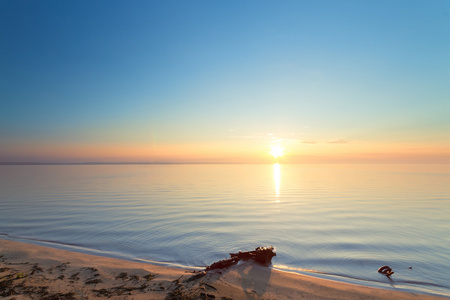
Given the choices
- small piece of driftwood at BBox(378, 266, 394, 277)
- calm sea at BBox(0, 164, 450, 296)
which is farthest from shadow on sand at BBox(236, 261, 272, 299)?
small piece of driftwood at BBox(378, 266, 394, 277)

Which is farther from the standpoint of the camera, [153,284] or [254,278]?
[254,278]

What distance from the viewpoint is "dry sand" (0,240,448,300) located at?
508 centimetres

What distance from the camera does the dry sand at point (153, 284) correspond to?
5.08 metres

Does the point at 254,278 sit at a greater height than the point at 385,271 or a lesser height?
greater

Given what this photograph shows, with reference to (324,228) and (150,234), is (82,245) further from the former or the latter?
(324,228)

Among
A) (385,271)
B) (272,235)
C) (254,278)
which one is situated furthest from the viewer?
(272,235)

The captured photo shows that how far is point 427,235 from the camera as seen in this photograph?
1198 cm

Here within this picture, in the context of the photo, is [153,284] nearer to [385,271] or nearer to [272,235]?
[385,271]

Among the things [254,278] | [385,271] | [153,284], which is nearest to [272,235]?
[385,271]

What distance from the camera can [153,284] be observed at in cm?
559

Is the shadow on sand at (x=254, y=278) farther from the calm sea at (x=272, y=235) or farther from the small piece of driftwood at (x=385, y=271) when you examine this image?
the small piece of driftwood at (x=385, y=271)

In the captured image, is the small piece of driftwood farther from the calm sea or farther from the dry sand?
the dry sand

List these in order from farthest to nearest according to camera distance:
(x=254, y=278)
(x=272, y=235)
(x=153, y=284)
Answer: (x=272, y=235), (x=254, y=278), (x=153, y=284)

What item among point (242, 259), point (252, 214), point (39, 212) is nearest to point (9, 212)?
point (39, 212)
